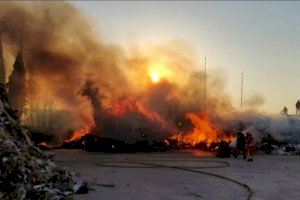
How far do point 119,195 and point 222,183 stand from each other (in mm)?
4938

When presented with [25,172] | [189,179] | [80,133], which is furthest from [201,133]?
[25,172]

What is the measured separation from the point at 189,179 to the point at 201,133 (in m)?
20.5

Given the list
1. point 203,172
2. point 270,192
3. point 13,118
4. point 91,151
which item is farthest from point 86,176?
point 91,151

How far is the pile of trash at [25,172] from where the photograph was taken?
12.6 m

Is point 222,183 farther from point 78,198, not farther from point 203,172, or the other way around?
point 78,198

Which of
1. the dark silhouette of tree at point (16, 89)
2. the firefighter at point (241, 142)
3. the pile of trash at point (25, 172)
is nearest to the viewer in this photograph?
the pile of trash at point (25, 172)

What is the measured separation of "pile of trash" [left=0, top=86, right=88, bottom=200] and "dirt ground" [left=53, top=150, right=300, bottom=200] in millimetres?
854

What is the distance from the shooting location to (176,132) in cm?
3950

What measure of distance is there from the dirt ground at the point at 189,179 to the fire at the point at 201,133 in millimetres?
10887

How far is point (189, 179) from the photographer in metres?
18.7

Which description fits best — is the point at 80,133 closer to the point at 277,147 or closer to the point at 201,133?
the point at 201,133

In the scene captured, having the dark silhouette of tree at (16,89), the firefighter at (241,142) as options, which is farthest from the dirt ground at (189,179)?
the dark silhouette of tree at (16,89)

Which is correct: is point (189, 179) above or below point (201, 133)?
below

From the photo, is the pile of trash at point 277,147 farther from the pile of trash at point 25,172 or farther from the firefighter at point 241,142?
the pile of trash at point 25,172
